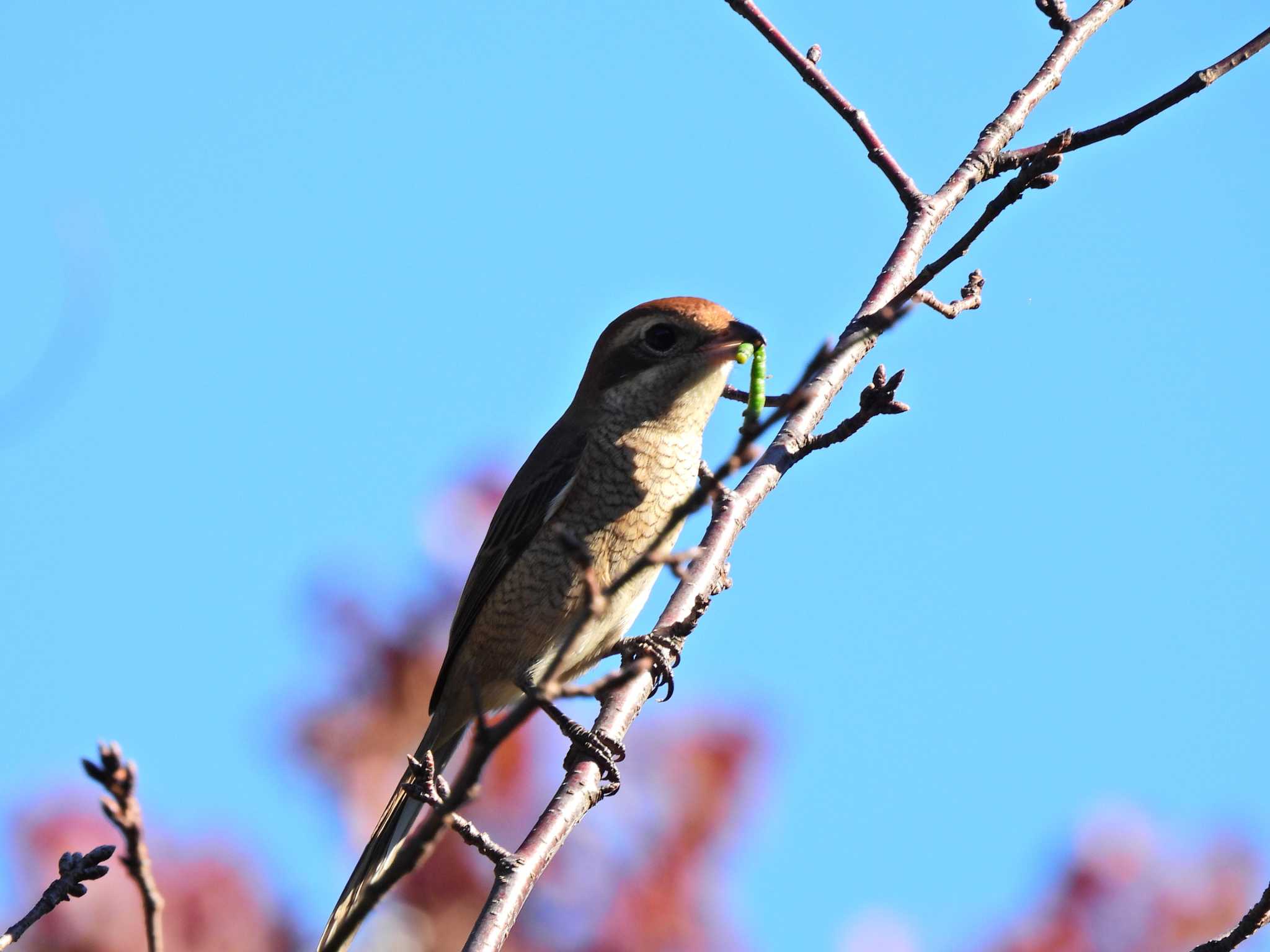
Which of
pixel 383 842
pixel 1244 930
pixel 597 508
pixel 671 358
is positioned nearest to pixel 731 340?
pixel 671 358

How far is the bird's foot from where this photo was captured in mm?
4027

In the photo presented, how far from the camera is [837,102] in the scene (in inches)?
156

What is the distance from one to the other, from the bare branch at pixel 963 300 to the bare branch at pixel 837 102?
30 centimetres

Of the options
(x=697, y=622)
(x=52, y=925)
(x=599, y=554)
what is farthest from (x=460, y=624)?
(x=52, y=925)

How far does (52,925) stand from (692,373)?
12.4 ft

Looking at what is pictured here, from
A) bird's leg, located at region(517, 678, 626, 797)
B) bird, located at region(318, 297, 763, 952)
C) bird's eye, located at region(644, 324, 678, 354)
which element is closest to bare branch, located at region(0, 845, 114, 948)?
bird's leg, located at region(517, 678, 626, 797)

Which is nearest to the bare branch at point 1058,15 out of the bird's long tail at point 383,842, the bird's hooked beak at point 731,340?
the bird's hooked beak at point 731,340

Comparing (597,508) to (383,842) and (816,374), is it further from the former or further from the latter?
(383,842)

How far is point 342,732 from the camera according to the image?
6.82 meters

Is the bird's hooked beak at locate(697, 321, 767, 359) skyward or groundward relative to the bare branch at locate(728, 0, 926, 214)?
groundward

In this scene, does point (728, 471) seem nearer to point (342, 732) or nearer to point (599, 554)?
point (599, 554)

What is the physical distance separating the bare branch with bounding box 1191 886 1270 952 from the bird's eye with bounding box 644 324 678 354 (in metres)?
2.62

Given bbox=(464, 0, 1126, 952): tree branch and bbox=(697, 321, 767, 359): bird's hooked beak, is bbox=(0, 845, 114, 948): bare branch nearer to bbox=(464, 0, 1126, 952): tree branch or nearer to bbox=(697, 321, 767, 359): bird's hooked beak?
bbox=(464, 0, 1126, 952): tree branch

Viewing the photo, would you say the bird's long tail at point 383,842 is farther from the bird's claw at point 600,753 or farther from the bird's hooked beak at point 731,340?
the bird's hooked beak at point 731,340
